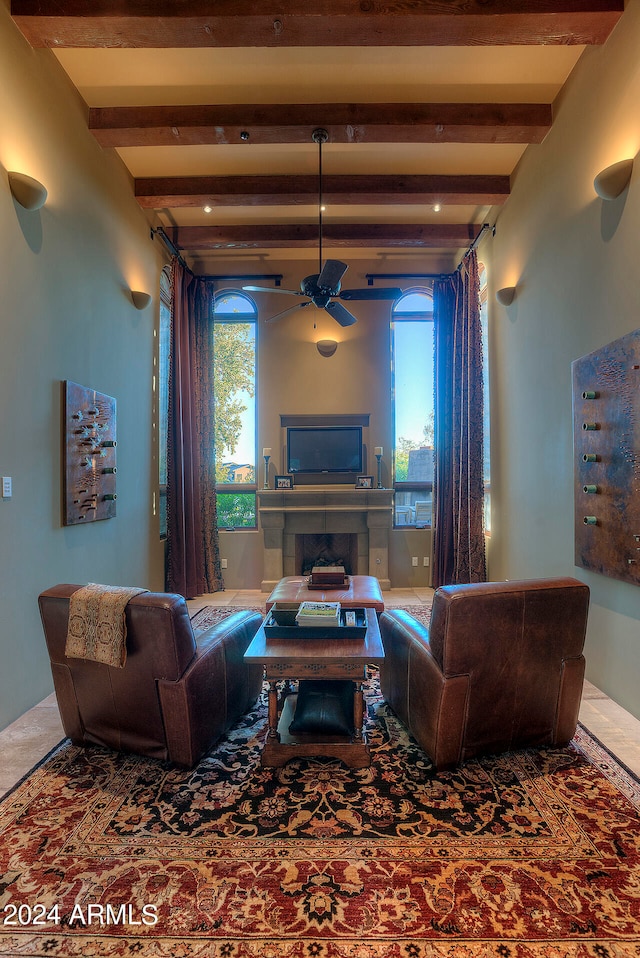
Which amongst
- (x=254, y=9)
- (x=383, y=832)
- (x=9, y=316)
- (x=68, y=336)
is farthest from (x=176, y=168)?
(x=383, y=832)

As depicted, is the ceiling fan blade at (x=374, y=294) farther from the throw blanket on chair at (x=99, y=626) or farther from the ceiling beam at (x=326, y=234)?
the throw blanket on chair at (x=99, y=626)

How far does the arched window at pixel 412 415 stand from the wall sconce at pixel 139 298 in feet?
9.64

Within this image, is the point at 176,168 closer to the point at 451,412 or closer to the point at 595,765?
the point at 451,412

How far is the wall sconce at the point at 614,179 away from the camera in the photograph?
98.6 inches

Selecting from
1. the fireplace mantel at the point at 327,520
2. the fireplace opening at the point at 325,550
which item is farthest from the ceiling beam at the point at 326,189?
the fireplace opening at the point at 325,550

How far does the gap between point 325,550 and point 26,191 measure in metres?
4.30

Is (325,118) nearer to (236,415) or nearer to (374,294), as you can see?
(374,294)

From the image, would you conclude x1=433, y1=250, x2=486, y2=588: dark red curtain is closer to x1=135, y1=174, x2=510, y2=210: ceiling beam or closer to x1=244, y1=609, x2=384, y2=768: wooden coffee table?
x1=135, y1=174, x2=510, y2=210: ceiling beam

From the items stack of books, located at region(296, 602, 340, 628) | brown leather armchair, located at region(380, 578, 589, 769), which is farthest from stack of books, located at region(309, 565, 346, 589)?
brown leather armchair, located at region(380, 578, 589, 769)

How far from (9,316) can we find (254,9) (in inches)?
85.6

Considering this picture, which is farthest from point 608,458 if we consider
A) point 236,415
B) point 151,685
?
point 236,415

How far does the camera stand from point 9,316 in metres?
2.58

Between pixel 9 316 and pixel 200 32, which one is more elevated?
pixel 200 32

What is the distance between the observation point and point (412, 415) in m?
5.89
